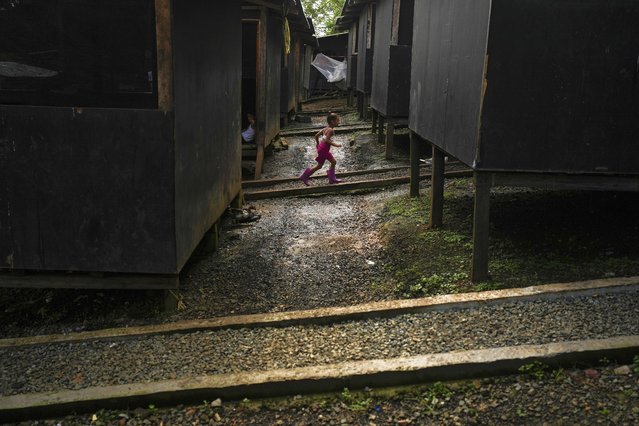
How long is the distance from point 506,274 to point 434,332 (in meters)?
1.59

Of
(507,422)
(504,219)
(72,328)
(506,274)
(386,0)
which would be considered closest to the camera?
(507,422)

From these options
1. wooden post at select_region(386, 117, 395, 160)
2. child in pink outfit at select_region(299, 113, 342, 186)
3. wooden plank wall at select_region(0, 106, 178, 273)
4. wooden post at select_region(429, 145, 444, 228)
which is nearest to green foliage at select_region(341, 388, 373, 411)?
wooden plank wall at select_region(0, 106, 178, 273)

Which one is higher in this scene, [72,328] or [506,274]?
[506,274]

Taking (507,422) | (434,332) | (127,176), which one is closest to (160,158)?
(127,176)

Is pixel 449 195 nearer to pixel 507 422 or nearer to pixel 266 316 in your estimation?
pixel 266 316

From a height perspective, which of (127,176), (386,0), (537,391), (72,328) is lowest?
(72,328)

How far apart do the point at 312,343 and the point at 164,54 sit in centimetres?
257

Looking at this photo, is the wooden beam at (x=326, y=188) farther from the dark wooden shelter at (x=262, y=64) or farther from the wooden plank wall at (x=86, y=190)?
the wooden plank wall at (x=86, y=190)

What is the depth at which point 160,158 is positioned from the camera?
189 inches

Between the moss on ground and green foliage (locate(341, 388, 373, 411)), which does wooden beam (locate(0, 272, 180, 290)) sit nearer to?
green foliage (locate(341, 388, 373, 411))

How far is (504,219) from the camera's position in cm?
721

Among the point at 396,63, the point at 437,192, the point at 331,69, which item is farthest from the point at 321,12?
the point at 437,192

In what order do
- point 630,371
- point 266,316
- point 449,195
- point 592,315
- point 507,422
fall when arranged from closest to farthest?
point 507,422 < point 630,371 < point 592,315 < point 266,316 < point 449,195

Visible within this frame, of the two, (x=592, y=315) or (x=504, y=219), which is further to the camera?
(x=504, y=219)
